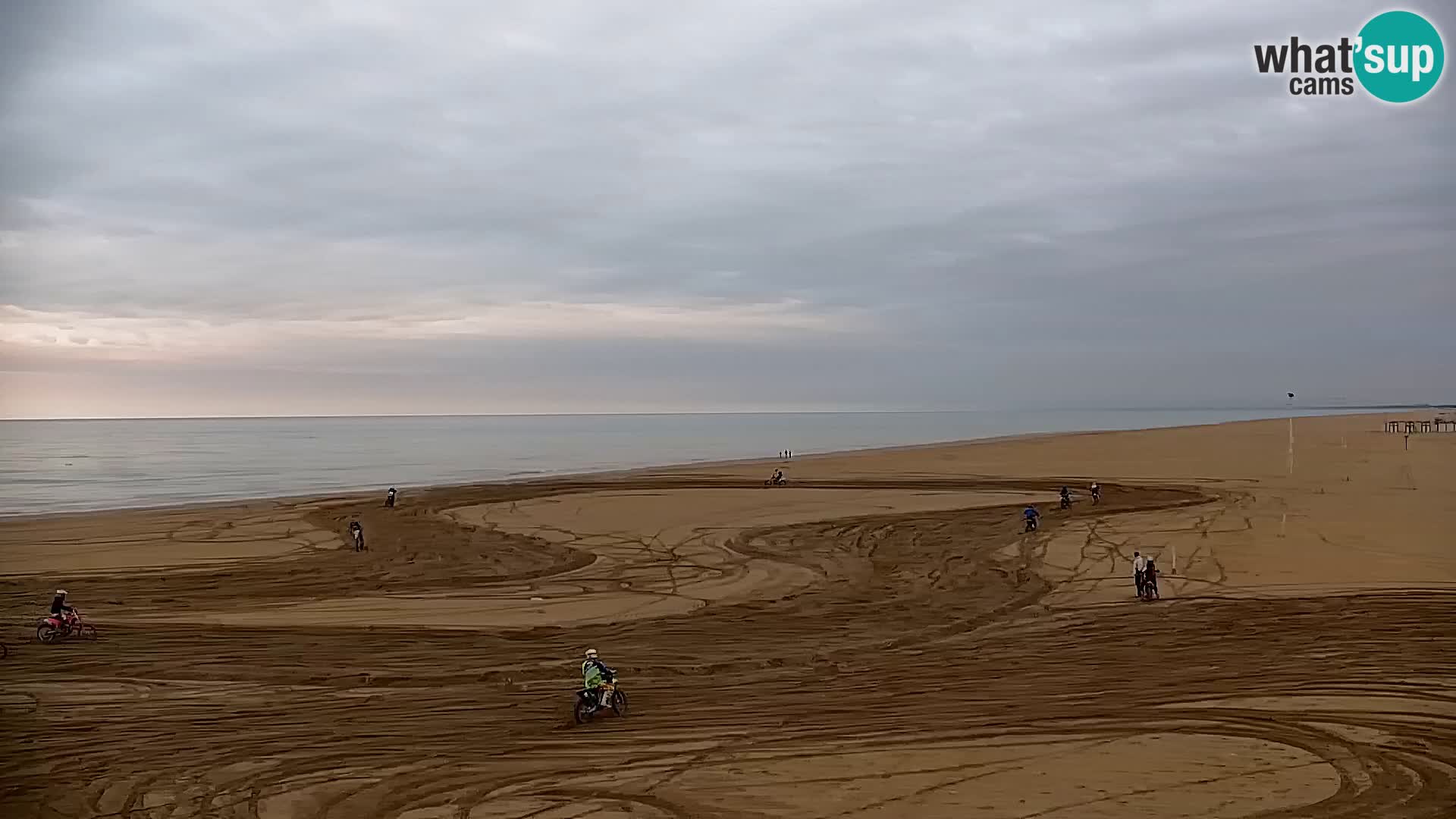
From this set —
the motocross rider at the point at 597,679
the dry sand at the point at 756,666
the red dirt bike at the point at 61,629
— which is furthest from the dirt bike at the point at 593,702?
the red dirt bike at the point at 61,629

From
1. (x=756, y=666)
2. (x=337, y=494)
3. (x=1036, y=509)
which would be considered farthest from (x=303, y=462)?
(x=756, y=666)

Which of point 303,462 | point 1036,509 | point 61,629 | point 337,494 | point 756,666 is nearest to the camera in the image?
point 756,666

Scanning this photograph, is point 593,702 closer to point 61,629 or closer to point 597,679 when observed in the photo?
point 597,679

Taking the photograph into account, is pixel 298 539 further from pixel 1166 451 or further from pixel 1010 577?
pixel 1166 451

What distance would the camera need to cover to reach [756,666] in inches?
679

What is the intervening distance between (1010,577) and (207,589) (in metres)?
19.0

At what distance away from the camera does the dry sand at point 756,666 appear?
11266 mm

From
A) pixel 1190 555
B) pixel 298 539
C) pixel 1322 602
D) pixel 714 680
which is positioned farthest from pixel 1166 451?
pixel 714 680

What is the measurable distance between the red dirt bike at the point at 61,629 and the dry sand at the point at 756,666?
40 cm

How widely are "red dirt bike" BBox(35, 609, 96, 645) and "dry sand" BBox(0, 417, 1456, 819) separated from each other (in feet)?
1.30

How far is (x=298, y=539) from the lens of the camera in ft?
108

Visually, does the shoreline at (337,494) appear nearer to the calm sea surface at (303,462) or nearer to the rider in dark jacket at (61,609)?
the calm sea surface at (303,462)

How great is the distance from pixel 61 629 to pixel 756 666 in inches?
499

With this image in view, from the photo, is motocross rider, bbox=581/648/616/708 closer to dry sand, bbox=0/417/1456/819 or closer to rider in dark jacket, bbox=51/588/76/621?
dry sand, bbox=0/417/1456/819
